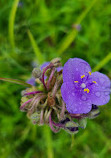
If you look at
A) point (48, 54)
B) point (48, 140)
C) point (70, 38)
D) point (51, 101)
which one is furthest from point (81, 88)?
point (48, 54)

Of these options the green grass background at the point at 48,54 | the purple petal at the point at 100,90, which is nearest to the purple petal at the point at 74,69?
the purple petal at the point at 100,90

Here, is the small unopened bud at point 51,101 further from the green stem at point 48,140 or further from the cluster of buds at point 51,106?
the green stem at point 48,140

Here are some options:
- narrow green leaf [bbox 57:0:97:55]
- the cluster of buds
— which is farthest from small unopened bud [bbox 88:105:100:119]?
narrow green leaf [bbox 57:0:97:55]

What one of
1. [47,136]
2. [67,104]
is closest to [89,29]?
[47,136]

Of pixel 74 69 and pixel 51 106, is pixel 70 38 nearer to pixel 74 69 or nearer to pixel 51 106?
pixel 74 69

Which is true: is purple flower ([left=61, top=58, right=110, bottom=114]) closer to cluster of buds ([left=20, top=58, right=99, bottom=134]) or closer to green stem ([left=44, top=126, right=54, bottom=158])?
cluster of buds ([left=20, top=58, right=99, bottom=134])
